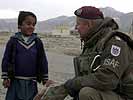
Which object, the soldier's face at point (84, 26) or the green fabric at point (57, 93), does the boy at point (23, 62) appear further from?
the soldier's face at point (84, 26)

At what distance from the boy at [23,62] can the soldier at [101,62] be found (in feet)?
3.13

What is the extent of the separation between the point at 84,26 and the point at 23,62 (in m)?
1.16

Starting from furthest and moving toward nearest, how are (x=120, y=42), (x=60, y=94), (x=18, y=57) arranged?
1. (x=18, y=57)
2. (x=60, y=94)
3. (x=120, y=42)

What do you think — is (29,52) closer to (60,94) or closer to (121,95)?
(60,94)

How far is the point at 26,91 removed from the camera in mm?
→ 5773

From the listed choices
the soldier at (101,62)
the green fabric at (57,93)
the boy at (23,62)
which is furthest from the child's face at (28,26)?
the green fabric at (57,93)

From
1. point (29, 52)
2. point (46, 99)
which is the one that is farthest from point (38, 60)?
point (46, 99)

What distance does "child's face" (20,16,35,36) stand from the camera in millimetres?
5770

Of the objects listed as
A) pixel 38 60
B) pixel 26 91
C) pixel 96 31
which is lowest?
pixel 26 91

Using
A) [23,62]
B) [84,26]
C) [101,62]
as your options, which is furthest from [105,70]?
Result: [23,62]

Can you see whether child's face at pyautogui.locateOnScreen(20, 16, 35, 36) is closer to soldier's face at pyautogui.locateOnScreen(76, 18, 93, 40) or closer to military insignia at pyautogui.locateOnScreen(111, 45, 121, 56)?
soldier's face at pyautogui.locateOnScreen(76, 18, 93, 40)

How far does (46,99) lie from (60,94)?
163 mm

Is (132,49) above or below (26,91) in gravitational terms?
above

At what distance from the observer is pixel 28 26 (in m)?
5.77
